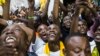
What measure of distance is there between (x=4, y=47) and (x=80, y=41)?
128 cm

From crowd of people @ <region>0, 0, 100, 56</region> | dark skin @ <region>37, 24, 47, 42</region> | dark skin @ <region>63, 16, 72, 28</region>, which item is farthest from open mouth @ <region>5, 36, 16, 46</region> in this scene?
dark skin @ <region>63, 16, 72, 28</region>

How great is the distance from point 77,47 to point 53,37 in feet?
4.97

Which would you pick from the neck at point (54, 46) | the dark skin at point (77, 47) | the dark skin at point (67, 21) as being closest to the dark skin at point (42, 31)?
the dark skin at point (67, 21)

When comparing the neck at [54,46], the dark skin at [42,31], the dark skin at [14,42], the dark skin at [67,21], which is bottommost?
the neck at [54,46]

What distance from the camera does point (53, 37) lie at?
19.3ft

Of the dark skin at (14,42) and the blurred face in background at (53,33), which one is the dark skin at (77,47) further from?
the blurred face in background at (53,33)

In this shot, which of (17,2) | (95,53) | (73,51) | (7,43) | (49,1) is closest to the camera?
(7,43)

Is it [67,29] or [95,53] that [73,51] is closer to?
[95,53]

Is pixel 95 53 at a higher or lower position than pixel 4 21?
lower

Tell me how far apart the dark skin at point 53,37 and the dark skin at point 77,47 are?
1363 millimetres

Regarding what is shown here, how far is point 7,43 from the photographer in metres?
3.66

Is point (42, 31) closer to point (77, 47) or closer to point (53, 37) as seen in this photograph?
point (53, 37)

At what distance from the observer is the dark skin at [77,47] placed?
14.4 feet

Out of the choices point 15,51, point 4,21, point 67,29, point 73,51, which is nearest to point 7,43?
point 15,51
